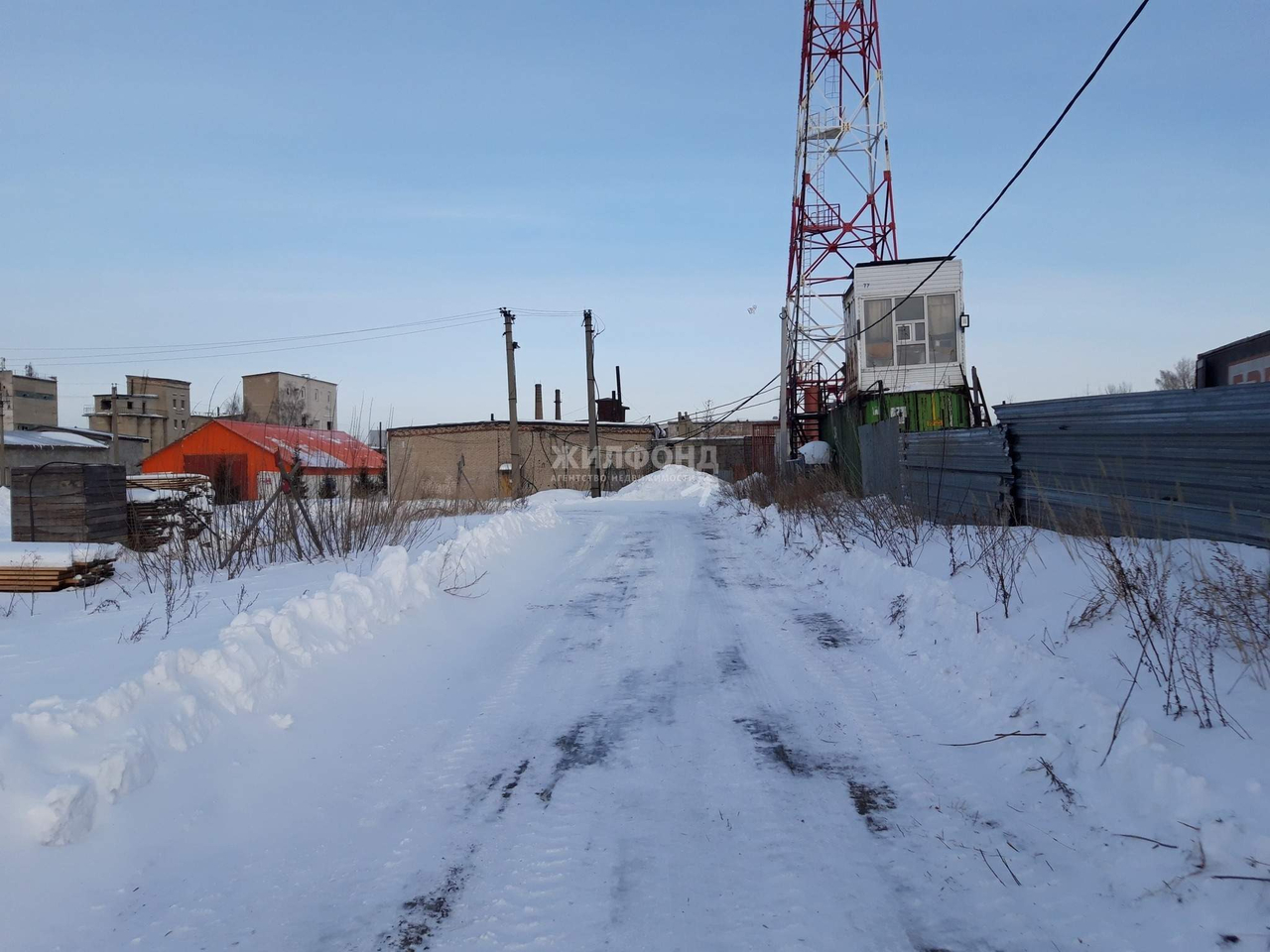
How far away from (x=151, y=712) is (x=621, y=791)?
2.77m

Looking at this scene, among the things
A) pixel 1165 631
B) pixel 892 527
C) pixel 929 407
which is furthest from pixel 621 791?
pixel 929 407

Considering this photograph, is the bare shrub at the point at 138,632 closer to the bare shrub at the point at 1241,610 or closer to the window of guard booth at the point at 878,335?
the bare shrub at the point at 1241,610

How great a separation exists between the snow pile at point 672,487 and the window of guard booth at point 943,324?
568 inches

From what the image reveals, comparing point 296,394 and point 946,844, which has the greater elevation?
point 296,394

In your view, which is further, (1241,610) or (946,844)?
(1241,610)

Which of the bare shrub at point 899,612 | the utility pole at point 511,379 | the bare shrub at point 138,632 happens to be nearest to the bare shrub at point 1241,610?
the bare shrub at point 899,612

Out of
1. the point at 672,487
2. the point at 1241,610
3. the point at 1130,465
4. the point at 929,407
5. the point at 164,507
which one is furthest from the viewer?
the point at 672,487

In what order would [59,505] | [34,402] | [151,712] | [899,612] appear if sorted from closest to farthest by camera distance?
[151,712]
[899,612]
[59,505]
[34,402]

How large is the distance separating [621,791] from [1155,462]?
5.47m

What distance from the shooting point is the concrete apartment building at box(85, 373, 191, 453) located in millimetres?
75188

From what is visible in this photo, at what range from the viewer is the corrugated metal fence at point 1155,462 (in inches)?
211

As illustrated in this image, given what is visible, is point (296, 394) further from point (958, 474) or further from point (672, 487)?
point (958, 474)

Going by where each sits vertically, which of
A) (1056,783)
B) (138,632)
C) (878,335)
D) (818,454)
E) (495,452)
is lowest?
(1056,783)

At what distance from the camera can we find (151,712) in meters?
4.25
